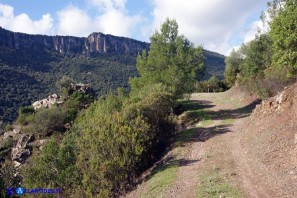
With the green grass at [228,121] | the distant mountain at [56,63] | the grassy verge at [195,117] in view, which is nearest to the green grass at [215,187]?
the green grass at [228,121]

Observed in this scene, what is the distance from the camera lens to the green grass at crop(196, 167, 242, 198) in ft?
41.6

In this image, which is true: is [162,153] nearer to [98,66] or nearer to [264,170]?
[264,170]

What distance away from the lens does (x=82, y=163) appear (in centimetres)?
1875

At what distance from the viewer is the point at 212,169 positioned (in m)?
15.8

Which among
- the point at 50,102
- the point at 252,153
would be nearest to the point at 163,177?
the point at 252,153

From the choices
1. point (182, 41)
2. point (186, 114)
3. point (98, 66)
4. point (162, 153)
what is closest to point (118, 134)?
point (162, 153)

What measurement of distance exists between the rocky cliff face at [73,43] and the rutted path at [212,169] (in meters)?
85.4

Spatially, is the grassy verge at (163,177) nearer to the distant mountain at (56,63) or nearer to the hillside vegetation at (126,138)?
the hillside vegetation at (126,138)

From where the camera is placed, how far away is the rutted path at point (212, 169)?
13.1 meters

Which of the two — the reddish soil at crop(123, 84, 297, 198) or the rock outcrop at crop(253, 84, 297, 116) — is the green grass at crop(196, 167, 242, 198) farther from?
the rock outcrop at crop(253, 84, 297, 116)

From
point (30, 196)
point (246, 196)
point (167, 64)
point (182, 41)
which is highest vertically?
point (182, 41)

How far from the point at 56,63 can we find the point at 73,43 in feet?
61.0

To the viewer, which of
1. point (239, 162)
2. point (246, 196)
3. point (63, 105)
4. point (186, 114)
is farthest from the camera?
point (63, 105)

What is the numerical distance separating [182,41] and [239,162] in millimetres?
17774
